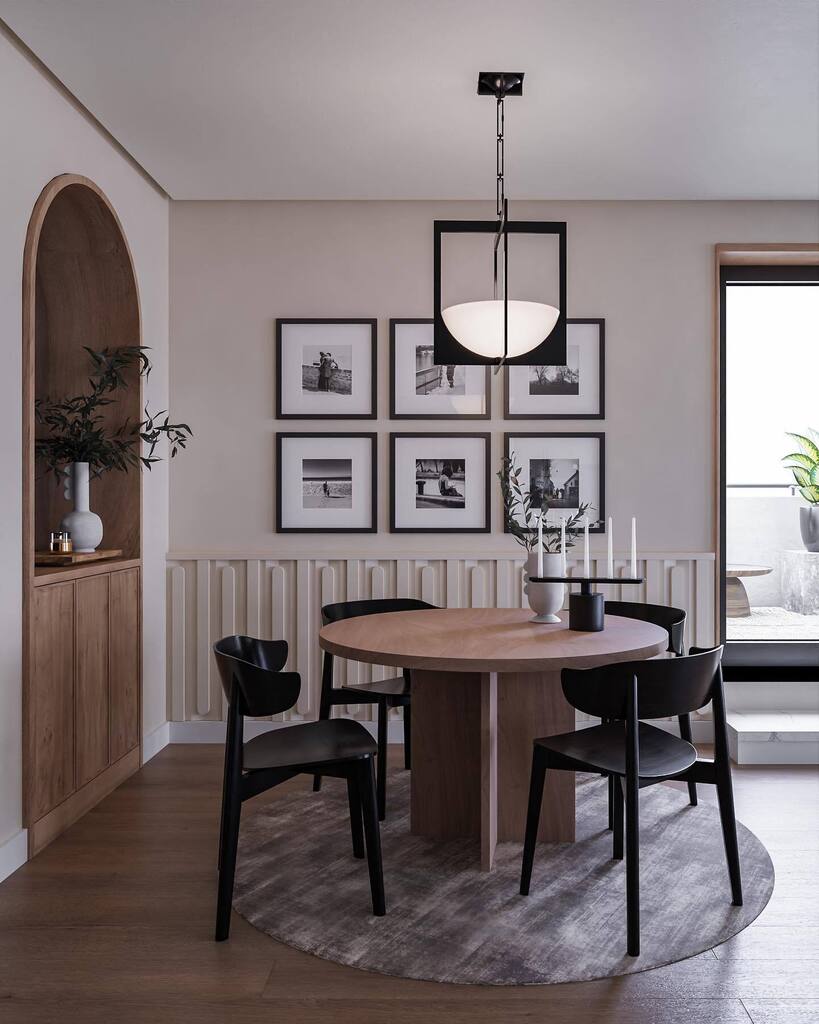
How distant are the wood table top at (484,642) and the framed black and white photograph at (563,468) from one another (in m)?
1.03

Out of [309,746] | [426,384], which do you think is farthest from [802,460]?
→ [309,746]

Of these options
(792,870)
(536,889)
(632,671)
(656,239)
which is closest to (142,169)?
(656,239)

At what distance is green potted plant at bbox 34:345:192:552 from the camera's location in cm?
330

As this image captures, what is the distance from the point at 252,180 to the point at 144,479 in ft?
4.83

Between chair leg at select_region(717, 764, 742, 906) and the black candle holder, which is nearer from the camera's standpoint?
chair leg at select_region(717, 764, 742, 906)

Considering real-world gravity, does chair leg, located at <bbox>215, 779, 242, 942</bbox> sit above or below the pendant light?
below

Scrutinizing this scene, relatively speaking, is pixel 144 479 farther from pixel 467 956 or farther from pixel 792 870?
pixel 792 870

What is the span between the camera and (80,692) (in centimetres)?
315

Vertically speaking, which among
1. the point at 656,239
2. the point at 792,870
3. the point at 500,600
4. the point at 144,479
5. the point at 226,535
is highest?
the point at 656,239

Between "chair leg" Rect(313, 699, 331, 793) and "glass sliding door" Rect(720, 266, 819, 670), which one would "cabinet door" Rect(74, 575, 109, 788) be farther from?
"glass sliding door" Rect(720, 266, 819, 670)

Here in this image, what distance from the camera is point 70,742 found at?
3.07m

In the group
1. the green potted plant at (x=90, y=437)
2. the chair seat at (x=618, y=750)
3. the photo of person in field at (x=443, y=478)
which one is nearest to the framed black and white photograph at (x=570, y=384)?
the photo of person in field at (x=443, y=478)

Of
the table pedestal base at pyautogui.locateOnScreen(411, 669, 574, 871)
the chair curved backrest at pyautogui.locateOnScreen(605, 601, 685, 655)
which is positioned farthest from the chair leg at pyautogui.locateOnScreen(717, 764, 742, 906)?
the chair curved backrest at pyautogui.locateOnScreen(605, 601, 685, 655)

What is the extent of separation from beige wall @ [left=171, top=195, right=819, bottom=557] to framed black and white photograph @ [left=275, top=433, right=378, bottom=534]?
83 mm
